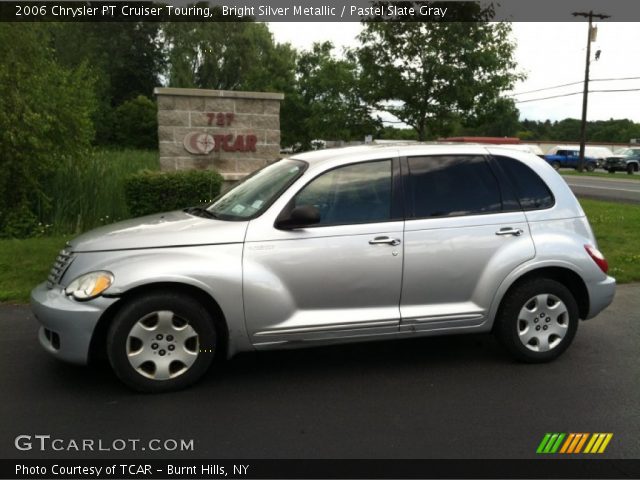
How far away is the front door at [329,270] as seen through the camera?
170 inches

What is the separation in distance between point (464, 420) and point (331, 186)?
6.27 feet

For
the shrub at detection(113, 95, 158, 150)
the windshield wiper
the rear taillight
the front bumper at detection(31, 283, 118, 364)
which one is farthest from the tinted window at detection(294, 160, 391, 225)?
the shrub at detection(113, 95, 158, 150)

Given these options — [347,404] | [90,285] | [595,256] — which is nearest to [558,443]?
[347,404]

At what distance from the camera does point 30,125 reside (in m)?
9.79

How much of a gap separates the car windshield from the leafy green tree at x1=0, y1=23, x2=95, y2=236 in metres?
5.97

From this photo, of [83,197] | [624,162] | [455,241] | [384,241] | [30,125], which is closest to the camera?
[384,241]

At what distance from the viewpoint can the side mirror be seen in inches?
171

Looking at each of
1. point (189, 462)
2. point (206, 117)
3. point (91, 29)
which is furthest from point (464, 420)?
point (91, 29)

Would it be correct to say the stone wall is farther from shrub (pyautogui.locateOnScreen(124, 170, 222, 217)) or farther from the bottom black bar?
the bottom black bar

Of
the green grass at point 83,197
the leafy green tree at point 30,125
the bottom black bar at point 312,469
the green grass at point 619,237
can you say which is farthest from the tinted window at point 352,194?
the leafy green tree at point 30,125

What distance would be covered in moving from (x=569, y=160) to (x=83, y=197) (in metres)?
44.9

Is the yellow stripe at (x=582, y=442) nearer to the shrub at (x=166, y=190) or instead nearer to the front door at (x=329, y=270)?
the front door at (x=329, y=270)

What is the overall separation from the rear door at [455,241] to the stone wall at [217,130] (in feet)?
23.9

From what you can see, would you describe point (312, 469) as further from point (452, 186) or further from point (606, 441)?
point (452, 186)
